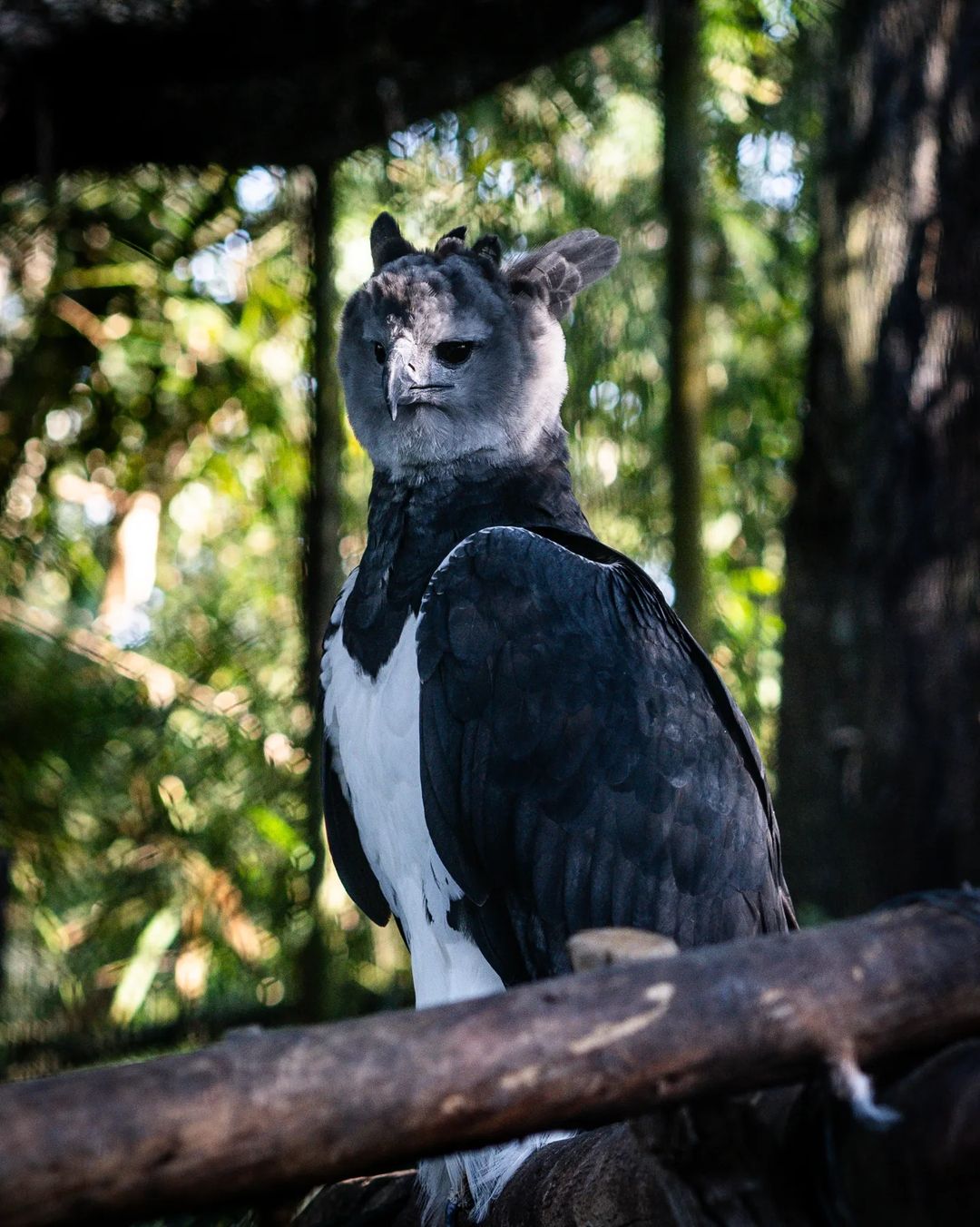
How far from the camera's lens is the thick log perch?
3.41 feet

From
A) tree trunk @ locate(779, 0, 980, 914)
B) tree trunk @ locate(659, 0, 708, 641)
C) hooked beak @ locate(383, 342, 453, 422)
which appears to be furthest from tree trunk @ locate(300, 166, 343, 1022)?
tree trunk @ locate(779, 0, 980, 914)

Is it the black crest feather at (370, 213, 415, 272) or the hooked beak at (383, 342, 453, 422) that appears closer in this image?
the hooked beak at (383, 342, 453, 422)

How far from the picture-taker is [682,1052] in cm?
118

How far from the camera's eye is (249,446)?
225 inches

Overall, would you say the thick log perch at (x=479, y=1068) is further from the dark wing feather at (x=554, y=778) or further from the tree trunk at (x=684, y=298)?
the tree trunk at (x=684, y=298)

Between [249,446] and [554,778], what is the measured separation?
149 inches

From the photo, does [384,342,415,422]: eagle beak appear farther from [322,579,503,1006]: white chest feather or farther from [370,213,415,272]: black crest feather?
[322,579,503,1006]: white chest feather

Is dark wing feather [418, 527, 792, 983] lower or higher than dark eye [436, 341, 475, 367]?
lower

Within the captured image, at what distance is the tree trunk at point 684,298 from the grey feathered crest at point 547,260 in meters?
0.87

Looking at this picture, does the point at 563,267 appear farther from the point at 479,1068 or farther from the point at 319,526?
the point at 479,1068

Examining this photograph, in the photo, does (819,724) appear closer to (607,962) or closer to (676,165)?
(676,165)

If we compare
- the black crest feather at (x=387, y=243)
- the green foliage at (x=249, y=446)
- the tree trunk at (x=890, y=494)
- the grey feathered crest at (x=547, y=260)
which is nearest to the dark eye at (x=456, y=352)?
the grey feathered crest at (x=547, y=260)

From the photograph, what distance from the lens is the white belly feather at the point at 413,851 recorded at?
236 cm

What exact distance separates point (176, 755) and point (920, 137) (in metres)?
3.25
